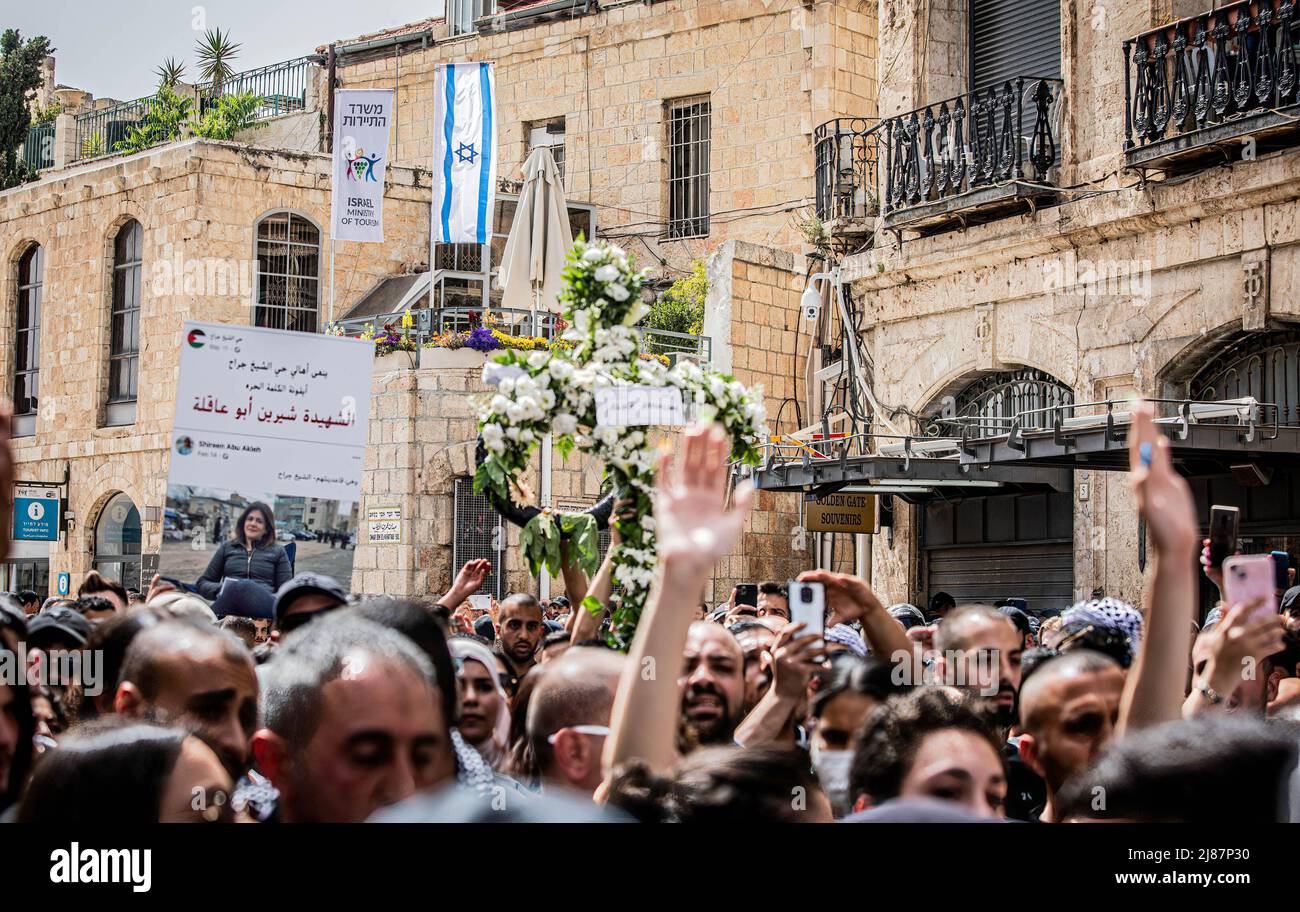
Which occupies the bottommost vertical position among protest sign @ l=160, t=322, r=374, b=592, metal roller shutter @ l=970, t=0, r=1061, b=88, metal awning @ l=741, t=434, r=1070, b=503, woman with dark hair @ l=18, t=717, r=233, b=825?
woman with dark hair @ l=18, t=717, r=233, b=825

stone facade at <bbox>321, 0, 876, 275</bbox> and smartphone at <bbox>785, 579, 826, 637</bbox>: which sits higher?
stone facade at <bbox>321, 0, 876, 275</bbox>

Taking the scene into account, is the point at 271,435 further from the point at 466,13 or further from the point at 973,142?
the point at 466,13

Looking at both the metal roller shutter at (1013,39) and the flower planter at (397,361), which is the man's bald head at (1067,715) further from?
the flower planter at (397,361)

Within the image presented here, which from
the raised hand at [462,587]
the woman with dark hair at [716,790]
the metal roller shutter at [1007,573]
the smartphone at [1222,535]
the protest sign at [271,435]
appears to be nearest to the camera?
the woman with dark hair at [716,790]

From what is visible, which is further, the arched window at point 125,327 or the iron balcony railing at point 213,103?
the iron balcony railing at point 213,103

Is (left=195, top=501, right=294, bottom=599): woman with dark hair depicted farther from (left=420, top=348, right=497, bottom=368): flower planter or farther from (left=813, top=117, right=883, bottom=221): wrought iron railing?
(left=420, top=348, right=497, bottom=368): flower planter

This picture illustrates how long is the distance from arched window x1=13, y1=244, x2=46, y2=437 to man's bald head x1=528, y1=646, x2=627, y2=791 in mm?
26210

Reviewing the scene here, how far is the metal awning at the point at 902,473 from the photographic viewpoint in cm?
1332

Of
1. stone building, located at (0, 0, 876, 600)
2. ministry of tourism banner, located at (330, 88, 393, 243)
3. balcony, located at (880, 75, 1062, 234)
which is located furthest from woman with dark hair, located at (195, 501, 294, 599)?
stone building, located at (0, 0, 876, 600)

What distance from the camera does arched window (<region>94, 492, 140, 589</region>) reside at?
2611 cm

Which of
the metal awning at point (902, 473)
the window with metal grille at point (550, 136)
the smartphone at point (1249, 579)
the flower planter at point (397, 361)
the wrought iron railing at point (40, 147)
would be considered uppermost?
the wrought iron railing at point (40, 147)

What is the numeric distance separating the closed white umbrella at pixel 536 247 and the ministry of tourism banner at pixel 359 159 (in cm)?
375

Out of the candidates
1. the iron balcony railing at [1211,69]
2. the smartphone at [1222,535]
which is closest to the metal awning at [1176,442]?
the iron balcony railing at [1211,69]
